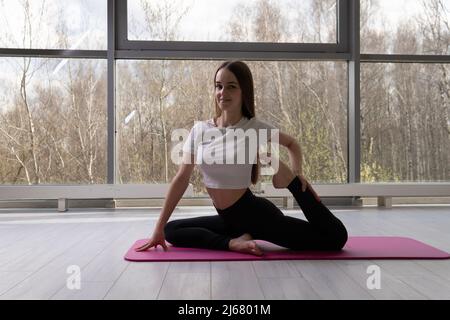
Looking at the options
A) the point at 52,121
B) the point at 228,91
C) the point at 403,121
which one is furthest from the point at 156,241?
the point at 403,121

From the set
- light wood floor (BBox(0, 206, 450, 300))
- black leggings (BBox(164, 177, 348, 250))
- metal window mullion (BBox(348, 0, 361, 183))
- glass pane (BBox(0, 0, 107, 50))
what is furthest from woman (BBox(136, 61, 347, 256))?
glass pane (BBox(0, 0, 107, 50))

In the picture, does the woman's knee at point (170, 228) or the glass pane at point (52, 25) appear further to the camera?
the glass pane at point (52, 25)

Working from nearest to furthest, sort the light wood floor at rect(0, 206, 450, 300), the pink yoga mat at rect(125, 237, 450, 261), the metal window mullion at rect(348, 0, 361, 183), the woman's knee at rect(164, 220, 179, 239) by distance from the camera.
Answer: the light wood floor at rect(0, 206, 450, 300) < the pink yoga mat at rect(125, 237, 450, 261) < the woman's knee at rect(164, 220, 179, 239) < the metal window mullion at rect(348, 0, 361, 183)

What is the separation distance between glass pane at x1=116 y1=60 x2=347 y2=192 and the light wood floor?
150 centimetres

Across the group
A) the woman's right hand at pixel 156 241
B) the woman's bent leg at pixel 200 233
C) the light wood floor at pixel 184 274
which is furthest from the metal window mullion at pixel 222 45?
the woman's right hand at pixel 156 241

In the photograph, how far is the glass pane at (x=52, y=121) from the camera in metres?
4.29

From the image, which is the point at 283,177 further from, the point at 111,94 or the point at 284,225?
the point at 111,94

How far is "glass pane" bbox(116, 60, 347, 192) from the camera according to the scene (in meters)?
4.40

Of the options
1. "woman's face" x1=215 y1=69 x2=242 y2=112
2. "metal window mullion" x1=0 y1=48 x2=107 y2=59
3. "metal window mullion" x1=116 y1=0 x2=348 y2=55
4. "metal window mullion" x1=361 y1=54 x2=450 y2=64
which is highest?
"metal window mullion" x1=116 y1=0 x2=348 y2=55

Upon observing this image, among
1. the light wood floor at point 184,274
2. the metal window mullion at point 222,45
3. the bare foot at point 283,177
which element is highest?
the metal window mullion at point 222,45

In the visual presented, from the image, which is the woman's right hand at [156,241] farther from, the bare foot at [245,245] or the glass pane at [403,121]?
the glass pane at [403,121]

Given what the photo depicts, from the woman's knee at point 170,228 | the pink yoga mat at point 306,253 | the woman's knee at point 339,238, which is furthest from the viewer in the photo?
the woman's knee at point 170,228

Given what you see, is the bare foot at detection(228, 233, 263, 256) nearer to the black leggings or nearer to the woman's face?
the black leggings

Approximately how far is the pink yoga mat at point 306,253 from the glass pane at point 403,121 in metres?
2.15
